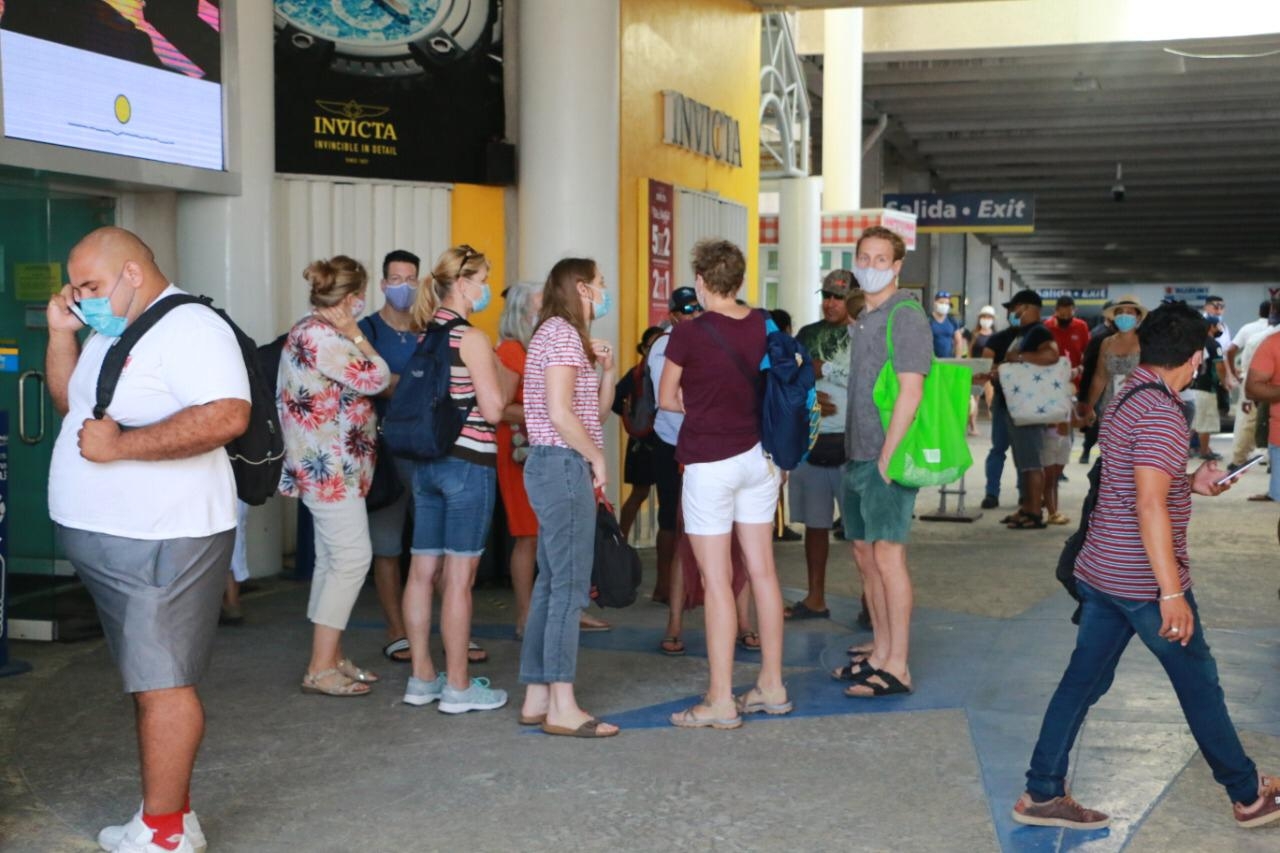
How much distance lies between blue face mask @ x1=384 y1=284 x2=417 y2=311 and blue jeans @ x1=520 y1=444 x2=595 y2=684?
1680 mm

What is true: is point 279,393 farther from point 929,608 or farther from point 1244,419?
point 1244,419

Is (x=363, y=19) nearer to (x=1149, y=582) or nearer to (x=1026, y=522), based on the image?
(x=1026, y=522)

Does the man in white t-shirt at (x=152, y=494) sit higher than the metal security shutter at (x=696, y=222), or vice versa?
the metal security shutter at (x=696, y=222)

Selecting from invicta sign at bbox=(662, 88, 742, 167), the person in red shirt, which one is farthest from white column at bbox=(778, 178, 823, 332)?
invicta sign at bbox=(662, 88, 742, 167)

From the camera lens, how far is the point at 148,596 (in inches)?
156

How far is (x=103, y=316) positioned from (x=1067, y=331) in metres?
10.1

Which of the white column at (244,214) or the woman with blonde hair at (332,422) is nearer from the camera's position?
the woman with blonde hair at (332,422)

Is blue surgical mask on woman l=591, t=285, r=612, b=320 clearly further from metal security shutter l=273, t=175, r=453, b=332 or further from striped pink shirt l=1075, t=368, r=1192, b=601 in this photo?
metal security shutter l=273, t=175, r=453, b=332

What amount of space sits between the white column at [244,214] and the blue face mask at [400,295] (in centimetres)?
161

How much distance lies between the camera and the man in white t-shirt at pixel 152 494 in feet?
12.9

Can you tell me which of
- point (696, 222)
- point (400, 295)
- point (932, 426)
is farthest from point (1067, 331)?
point (400, 295)

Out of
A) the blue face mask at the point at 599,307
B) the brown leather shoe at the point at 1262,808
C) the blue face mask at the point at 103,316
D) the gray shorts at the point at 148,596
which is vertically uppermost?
the blue face mask at the point at 599,307

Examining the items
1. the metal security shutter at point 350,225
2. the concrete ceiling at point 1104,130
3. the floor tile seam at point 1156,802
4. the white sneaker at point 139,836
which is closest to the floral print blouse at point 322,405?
the white sneaker at point 139,836

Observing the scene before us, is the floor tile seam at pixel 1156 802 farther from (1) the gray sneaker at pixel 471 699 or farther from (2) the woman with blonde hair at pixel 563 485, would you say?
(1) the gray sneaker at pixel 471 699
